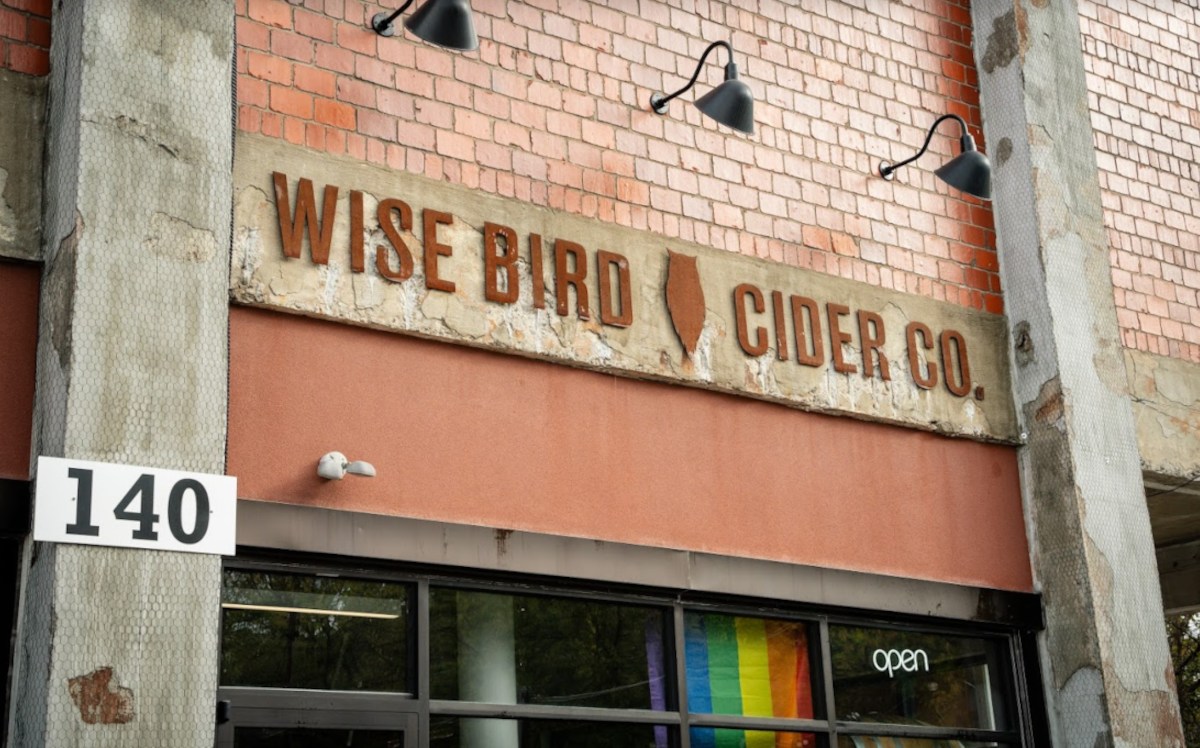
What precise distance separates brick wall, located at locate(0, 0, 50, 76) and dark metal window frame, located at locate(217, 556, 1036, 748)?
2307mm

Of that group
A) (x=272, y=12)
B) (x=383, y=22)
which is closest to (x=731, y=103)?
(x=383, y=22)

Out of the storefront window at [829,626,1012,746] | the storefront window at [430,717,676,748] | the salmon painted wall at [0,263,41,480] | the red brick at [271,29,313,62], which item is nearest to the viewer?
the salmon painted wall at [0,263,41,480]

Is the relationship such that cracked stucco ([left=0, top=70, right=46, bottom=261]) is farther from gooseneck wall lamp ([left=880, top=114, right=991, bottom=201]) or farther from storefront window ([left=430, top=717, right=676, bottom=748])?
gooseneck wall lamp ([left=880, top=114, right=991, bottom=201])

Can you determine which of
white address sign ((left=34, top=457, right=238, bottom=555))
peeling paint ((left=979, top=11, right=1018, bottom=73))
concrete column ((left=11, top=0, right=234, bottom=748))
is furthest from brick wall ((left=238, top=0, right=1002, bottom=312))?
white address sign ((left=34, top=457, right=238, bottom=555))

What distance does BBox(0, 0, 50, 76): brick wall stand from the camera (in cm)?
627

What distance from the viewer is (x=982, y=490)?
29.5ft

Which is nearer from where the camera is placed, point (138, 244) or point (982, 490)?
point (138, 244)

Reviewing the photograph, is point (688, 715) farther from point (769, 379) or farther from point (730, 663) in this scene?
point (769, 379)

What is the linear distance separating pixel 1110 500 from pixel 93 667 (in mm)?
6040

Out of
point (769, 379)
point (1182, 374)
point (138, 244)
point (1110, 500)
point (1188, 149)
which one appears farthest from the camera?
point (1188, 149)

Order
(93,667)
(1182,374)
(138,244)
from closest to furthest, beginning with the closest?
(93,667), (138,244), (1182,374)

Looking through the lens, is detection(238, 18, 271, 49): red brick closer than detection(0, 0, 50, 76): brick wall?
No

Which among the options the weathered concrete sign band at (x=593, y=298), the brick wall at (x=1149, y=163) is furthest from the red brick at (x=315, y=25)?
the brick wall at (x=1149, y=163)

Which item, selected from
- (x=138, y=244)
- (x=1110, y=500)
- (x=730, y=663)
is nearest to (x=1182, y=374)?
(x=1110, y=500)
